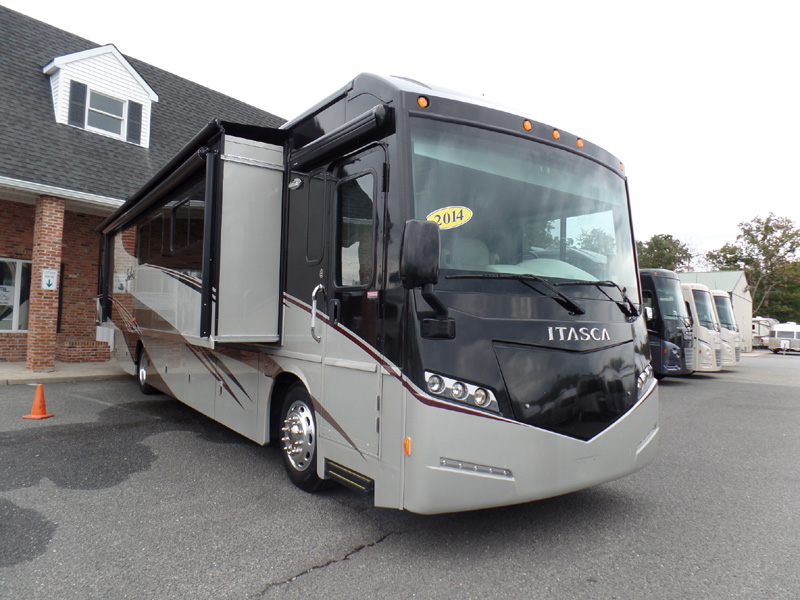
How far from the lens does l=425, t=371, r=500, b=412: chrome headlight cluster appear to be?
3.05m

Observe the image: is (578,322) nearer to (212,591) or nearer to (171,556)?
(212,591)

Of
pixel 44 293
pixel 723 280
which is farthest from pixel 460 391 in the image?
pixel 723 280

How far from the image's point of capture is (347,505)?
409 centimetres

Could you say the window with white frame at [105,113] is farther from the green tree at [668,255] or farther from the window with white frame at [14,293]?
the green tree at [668,255]

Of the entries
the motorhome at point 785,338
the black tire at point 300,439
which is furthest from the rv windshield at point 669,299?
the motorhome at point 785,338

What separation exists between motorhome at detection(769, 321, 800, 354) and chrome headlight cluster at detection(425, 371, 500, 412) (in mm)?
38165

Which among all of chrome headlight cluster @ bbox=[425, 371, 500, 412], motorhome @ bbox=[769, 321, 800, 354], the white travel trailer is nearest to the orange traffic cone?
chrome headlight cluster @ bbox=[425, 371, 500, 412]

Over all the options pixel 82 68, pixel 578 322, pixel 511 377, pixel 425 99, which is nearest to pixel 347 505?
pixel 511 377

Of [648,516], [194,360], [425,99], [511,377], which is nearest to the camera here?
[511,377]

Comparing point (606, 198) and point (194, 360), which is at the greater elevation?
point (606, 198)

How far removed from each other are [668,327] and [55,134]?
45.7ft

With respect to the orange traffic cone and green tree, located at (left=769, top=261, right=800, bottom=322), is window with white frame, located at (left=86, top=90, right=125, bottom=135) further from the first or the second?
green tree, located at (left=769, top=261, right=800, bottom=322)

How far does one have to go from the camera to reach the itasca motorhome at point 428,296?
309cm

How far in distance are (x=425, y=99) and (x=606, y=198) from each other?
65.4 inches
